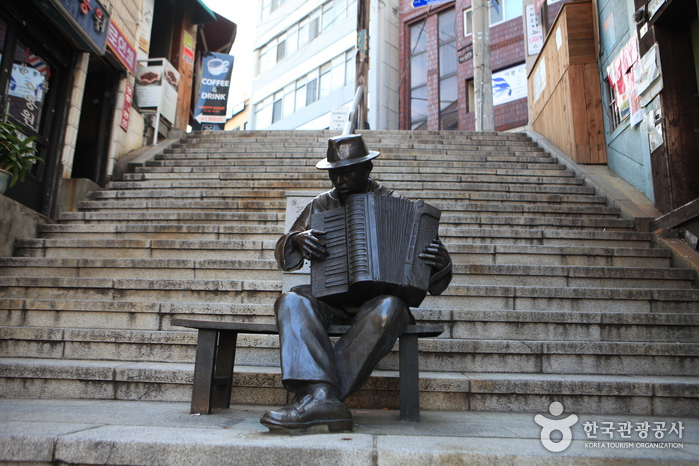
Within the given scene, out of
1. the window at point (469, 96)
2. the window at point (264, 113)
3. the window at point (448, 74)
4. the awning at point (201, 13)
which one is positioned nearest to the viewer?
the awning at point (201, 13)

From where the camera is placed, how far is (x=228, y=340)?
325cm

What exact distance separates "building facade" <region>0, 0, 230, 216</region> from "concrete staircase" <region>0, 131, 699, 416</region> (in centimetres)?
97

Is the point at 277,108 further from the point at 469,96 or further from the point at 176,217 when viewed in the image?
the point at 176,217

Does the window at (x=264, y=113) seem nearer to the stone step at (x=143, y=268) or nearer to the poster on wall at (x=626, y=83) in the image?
the poster on wall at (x=626, y=83)

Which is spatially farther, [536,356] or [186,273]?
[186,273]

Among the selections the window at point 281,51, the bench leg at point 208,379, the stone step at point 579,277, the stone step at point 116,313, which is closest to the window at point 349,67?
the window at point 281,51

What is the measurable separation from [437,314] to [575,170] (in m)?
5.21

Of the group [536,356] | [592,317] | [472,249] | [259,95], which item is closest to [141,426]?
[536,356]

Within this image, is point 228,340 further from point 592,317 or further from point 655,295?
point 655,295

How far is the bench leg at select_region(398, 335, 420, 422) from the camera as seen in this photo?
9.27 ft

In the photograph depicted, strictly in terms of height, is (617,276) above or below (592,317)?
above

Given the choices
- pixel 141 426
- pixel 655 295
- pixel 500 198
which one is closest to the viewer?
pixel 141 426

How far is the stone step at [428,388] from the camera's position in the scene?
11.0 feet

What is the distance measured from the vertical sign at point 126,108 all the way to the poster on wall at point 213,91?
788cm
